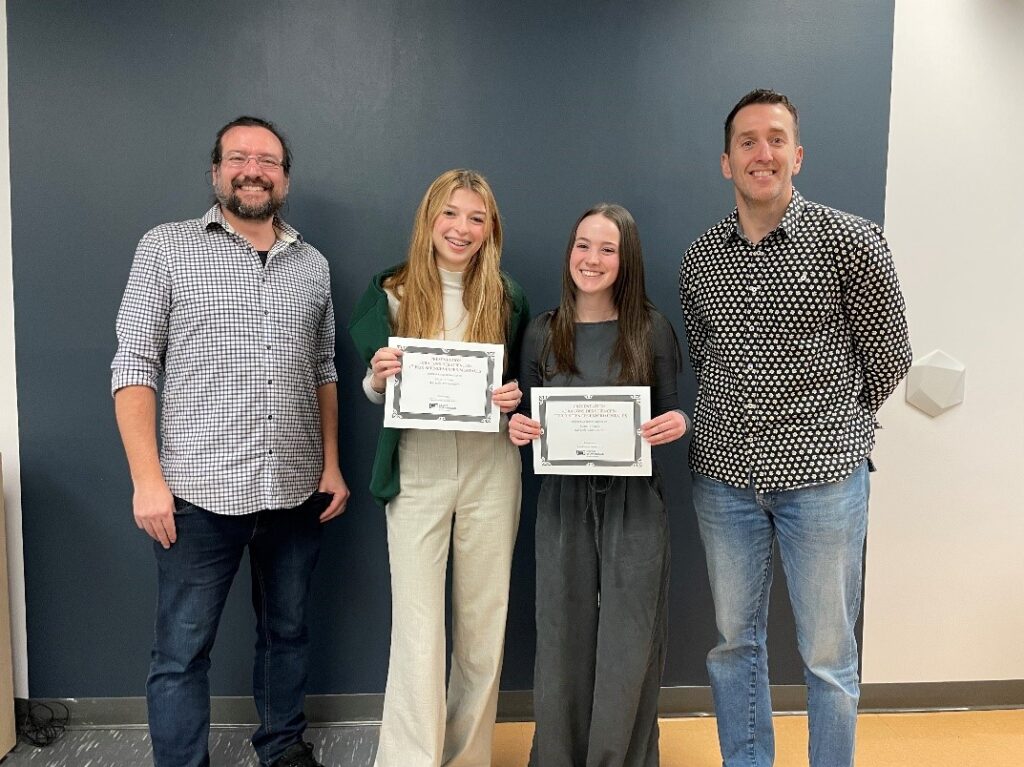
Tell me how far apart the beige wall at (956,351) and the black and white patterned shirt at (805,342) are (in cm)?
87

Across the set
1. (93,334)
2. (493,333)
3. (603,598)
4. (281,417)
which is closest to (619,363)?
(493,333)

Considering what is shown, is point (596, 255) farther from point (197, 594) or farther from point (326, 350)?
point (197, 594)

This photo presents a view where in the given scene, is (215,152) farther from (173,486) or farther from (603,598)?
(603,598)

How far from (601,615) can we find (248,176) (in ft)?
4.91

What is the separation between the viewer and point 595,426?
180 cm

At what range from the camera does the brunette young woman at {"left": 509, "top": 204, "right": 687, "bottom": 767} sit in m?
1.84

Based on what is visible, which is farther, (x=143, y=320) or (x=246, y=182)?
(x=246, y=182)

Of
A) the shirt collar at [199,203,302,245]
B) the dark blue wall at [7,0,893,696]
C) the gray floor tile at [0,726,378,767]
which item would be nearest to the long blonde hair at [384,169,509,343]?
the shirt collar at [199,203,302,245]

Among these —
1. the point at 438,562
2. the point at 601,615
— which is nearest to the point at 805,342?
the point at 601,615

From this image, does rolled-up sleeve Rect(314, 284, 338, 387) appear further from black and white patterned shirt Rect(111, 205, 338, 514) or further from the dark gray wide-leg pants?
the dark gray wide-leg pants

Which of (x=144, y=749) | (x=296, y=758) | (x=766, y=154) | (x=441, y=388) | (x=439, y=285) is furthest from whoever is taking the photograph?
(x=144, y=749)

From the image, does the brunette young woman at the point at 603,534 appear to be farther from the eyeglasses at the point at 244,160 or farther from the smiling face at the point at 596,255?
the eyeglasses at the point at 244,160

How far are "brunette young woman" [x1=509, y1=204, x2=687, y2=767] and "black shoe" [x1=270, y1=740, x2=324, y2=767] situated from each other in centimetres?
74

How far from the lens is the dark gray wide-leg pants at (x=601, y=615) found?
1.85 meters
